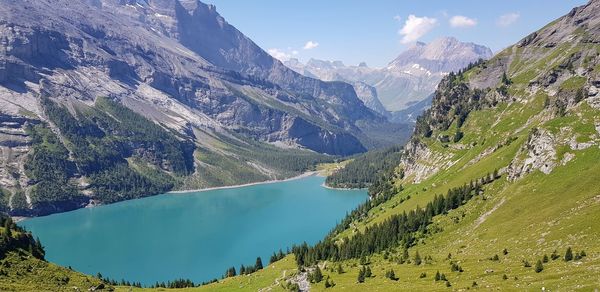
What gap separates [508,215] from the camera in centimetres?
10569

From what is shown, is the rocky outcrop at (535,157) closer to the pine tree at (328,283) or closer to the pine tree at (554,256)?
the pine tree at (554,256)

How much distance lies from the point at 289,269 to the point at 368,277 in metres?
31.2

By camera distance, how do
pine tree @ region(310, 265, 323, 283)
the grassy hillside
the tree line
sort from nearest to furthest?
1. the grassy hillside
2. pine tree @ region(310, 265, 323, 283)
3. the tree line

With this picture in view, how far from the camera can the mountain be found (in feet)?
235

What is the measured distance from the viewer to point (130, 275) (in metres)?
177

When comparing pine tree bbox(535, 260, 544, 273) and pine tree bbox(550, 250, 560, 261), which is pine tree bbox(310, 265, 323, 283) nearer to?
pine tree bbox(550, 250, 560, 261)

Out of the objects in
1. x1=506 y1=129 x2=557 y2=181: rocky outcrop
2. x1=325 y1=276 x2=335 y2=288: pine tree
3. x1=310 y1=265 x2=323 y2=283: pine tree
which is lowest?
x1=310 y1=265 x2=323 y2=283: pine tree

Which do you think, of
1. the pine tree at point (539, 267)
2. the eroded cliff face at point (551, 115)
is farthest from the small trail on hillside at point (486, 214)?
the pine tree at point (539, 267)

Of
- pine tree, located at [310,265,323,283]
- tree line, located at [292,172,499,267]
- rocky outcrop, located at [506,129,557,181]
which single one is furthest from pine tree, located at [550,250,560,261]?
tree line, located at [292,172,499,267]

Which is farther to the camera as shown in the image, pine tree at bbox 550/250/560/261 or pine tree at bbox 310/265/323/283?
pine tree at bbox 310/265/323/283

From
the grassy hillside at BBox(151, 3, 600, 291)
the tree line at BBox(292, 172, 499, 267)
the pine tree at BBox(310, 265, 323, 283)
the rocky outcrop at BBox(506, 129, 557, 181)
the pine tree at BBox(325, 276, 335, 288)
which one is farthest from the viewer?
the tree line at BBox(292, 172, 499, 267)

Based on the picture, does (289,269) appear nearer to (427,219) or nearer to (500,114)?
(427,219)

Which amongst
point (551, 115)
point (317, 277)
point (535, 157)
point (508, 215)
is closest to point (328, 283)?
point (317, 277)

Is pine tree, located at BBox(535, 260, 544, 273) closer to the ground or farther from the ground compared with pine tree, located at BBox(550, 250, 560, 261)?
closer to the ground
